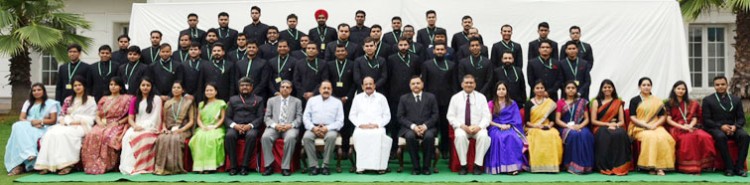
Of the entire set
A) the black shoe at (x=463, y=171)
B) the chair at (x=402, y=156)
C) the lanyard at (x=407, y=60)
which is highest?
the lanyard at (x=407, y=60)

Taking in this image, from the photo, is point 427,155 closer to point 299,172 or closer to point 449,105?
point 449,105

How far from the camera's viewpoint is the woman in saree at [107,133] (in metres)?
8.58

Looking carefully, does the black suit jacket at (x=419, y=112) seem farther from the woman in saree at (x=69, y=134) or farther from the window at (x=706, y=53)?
the window at (x=706, y=53)

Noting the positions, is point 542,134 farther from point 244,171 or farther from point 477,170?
point 244,171

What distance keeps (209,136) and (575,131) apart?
3936 millimetres

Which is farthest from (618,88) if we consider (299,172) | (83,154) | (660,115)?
(83,154)

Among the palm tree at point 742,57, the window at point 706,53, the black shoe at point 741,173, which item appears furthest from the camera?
the window at point 706,53

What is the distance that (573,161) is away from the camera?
8.41 metres

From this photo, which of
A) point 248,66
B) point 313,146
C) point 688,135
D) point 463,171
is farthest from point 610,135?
point 248,66

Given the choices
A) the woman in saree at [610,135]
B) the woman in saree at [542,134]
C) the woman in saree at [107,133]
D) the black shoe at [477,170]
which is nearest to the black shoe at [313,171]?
the black shoe at [477,170]

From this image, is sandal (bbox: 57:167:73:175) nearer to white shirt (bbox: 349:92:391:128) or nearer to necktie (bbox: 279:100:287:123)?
necktie (bbox: 279:100:287:123)

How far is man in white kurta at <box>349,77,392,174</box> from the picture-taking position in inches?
330

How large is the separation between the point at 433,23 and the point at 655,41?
389cm

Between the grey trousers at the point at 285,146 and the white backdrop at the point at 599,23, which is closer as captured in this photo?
the grey trousers at the point at 285,146
